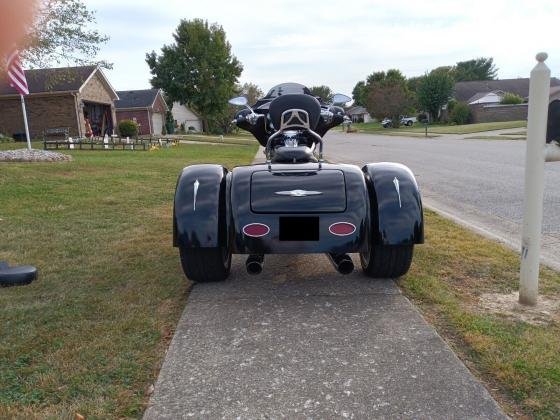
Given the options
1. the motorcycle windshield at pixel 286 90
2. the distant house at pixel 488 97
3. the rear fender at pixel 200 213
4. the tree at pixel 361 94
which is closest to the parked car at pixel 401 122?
the tree at pixel 361 94

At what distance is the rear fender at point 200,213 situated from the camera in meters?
3.51

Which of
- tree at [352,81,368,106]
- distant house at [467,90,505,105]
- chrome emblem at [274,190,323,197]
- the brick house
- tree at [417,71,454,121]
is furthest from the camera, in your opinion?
tree at [352,81,368,106]

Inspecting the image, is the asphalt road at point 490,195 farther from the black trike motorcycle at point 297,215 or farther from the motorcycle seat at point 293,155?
the motorcycle seat at point 293,155

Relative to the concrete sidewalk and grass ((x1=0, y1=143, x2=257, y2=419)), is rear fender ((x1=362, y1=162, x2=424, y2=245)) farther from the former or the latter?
grass ((x1=0, y1=143, x2=257, y2=419))

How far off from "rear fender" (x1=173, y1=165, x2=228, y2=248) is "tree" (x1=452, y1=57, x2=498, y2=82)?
383 feet

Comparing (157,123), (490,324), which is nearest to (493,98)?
(157,123)

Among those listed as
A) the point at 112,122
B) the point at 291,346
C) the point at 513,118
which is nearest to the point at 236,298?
the point at 291,346

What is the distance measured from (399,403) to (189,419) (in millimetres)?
957

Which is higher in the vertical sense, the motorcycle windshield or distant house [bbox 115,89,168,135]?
distant house [bbox 115,89,168,135]

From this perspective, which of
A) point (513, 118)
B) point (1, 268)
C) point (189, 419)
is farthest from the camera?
point (513, 118)

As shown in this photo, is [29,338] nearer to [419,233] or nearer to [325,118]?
[419,233]

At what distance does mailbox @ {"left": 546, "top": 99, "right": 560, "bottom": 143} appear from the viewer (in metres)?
3.30

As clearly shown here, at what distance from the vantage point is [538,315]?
10.9 feet

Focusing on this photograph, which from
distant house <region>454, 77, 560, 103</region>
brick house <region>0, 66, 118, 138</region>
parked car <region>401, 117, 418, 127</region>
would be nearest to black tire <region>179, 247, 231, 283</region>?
brick house <region>0, 66, 118, 138</region>
